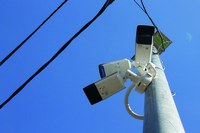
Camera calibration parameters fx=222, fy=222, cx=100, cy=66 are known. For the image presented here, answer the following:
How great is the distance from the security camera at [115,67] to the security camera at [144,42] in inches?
8.7

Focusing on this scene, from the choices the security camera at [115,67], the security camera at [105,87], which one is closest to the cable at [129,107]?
the security camera at [105,87]

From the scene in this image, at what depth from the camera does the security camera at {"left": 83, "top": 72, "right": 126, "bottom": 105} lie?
104 inches

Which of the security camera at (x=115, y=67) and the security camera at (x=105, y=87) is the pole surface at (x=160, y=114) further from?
the security camera at (x=115, y=67)

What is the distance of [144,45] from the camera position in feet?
9.09

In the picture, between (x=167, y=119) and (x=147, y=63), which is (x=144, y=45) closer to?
(x=147, y=63)

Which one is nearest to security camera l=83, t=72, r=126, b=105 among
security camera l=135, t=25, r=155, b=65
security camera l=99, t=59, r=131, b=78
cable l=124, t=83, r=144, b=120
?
cable l=124, t=83, r=144, b=120

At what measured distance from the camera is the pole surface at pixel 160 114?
1.64 m

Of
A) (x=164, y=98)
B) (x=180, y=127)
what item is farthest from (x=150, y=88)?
(x=180, y=127)

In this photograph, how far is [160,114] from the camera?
177 cm

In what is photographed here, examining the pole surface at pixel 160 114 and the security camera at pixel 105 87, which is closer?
the pole surface at pixel 160 114

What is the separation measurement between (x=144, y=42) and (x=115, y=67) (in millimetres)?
506

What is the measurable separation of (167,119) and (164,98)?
33cm

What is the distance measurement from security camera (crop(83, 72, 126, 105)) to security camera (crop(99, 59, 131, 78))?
0.64 feet

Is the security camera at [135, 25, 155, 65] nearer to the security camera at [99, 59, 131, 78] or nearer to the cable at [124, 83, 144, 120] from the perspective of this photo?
the security camera at [99, 59, 131, 78]
